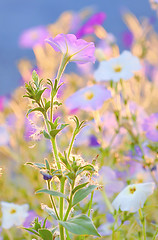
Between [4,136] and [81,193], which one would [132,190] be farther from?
[4,136]

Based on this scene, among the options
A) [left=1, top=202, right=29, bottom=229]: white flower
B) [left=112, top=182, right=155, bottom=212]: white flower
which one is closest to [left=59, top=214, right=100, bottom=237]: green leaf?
[left=112, top=182, right=155, bottom=212]: white flower

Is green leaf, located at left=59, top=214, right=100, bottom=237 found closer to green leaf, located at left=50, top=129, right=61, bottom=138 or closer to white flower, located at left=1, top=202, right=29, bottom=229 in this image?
green leaf, located at left=50, top=129, right=61, bottom=138

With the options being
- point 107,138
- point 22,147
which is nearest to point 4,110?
point 22,147

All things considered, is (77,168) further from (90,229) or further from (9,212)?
(9,212)

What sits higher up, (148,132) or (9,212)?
(148,132)

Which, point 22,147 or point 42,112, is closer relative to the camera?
point 42,112

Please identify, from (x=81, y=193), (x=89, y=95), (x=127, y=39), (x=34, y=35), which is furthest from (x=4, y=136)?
(x=127, y=39)
